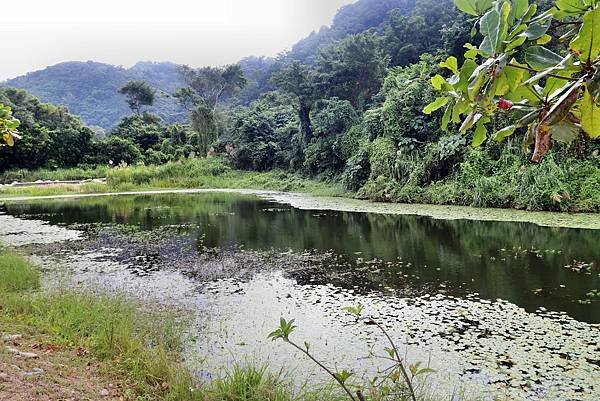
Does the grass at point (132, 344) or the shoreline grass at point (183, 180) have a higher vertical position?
the grass at point (132, 344)

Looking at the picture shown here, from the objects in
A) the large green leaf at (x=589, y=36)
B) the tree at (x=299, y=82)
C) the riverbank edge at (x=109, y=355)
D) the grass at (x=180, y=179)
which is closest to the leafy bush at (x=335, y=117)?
the tree at (x=299, y=82)

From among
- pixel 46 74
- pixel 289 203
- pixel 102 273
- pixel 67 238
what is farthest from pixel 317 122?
pixel 46 74

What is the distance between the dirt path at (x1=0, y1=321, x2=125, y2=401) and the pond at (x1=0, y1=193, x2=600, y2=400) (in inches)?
29.9

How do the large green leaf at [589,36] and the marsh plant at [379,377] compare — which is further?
the marsh plant at [379,377]

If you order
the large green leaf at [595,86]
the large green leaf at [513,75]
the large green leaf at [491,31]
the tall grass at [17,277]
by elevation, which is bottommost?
the tall grass at [17,277]

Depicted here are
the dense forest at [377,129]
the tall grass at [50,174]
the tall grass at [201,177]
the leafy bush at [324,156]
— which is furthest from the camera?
the tall grass at [50,174]

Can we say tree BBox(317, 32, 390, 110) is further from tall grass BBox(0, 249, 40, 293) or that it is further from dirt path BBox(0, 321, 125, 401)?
dirt path BBox(0, 321, 125, 401)

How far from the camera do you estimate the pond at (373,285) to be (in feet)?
11.0

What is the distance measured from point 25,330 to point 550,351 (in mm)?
4106

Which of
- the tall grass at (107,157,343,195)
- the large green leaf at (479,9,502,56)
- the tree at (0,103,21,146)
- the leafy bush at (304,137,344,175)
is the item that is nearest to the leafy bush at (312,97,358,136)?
the leafy bush at (304,137,344,175)

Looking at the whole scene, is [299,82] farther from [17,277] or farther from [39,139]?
[17,277]

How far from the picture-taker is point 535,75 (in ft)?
2.55

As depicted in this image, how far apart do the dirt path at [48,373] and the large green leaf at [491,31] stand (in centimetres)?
258

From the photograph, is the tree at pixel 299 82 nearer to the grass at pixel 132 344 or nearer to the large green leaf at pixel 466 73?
the grass at pixel 132 344
